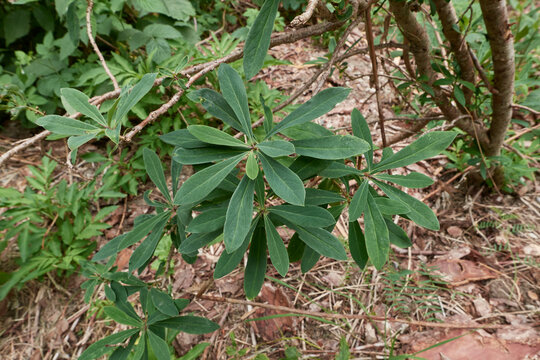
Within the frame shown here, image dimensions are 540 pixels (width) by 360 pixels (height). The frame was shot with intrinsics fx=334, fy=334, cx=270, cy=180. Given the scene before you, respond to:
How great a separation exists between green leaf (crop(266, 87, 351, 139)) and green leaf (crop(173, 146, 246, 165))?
0.14 metres

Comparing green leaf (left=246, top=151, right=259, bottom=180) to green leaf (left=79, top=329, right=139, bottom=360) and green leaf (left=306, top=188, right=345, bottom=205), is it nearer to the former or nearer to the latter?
green leaf (left=306, top=188, right=345, bottom=205)

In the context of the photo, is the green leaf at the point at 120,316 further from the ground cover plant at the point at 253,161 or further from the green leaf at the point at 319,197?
the green leaf at the point at 319,197

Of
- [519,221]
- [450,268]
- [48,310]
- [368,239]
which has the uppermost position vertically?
[368,239]

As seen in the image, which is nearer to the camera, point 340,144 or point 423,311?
point 340,144

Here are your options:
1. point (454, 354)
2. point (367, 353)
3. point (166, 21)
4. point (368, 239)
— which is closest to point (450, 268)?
point (454, 354)

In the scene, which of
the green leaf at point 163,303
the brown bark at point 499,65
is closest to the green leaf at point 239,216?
the green leaf at point 163,303

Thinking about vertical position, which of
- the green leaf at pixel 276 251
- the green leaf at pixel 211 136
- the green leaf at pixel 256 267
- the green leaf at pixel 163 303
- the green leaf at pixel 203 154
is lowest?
the green leaf at pixel 163 303

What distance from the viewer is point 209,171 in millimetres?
750

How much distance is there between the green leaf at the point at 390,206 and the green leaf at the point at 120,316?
0.87 m

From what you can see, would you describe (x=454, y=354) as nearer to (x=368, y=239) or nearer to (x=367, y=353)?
(x=367, y=353)

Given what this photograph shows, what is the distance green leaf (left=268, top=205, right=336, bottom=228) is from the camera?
0.77 m

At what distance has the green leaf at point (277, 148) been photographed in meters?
0.70

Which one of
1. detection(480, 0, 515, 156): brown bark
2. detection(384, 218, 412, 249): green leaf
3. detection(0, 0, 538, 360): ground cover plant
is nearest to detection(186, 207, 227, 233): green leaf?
detection(0, 0, 538, 360): ground cover plant

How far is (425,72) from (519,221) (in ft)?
3.34
